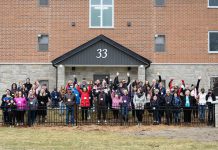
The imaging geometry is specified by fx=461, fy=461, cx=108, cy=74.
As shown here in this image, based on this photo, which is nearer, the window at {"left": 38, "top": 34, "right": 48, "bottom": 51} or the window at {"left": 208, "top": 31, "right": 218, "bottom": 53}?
the window at {"left": 38, "top": 34, "right": 48, "bottom": 51}

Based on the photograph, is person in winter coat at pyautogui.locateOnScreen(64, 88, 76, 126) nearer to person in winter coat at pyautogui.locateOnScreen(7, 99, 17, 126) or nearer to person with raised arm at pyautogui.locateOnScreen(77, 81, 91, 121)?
person with raised arm at pyautogui.locateOnScreen(77, 81, 91, 121)

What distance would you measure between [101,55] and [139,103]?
282 inches

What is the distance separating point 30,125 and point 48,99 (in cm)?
211

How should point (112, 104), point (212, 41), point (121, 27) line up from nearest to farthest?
point (112, 104)
point (121, 27)
point (212, 41)

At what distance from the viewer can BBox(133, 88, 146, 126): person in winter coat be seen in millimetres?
21359

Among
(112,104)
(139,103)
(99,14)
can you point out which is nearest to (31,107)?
(112,104)

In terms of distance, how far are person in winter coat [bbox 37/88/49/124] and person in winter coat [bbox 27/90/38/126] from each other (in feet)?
0.87

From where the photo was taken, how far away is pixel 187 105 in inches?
859

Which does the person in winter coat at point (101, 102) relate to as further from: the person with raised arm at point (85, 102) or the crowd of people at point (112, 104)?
the person with raised arm at point (85, 102)

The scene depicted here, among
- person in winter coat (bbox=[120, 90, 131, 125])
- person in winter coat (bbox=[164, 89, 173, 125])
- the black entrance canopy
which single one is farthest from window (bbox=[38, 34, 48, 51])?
person in winter coat (bbox=[164, 89, 173, 125])

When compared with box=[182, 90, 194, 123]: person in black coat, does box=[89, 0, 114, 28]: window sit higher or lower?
higher

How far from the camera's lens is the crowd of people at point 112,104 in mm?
21125

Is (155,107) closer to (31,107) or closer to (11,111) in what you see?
(31,107)

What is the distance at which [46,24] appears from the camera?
1152 inches
